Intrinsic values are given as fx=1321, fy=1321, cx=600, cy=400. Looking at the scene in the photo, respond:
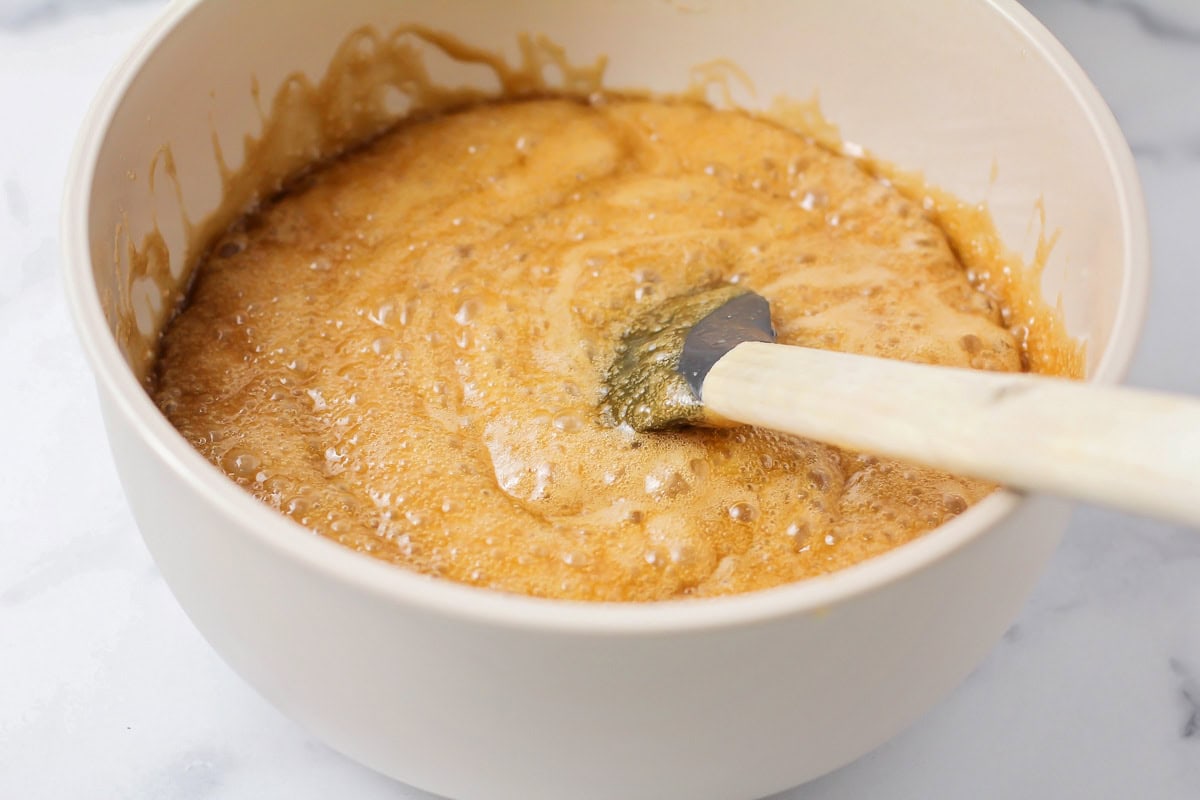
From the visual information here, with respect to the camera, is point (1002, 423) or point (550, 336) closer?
point (1002, 423)

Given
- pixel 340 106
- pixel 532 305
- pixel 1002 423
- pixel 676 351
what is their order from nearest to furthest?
pixel 1002 423, pixel 676 351, pixel 532 305, pixel 340 106

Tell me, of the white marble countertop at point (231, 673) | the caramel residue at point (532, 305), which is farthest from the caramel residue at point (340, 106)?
the white marble countertop at point (231, 673)

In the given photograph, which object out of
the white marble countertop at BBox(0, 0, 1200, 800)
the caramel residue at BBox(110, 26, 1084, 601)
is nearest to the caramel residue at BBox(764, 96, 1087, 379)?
the caramel residue at BBox(110, 26, 1084, 601)

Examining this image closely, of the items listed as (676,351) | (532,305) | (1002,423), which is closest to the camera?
(1002,423)

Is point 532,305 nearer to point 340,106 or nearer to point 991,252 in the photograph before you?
point 340,106

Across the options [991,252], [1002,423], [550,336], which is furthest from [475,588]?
[991,252]

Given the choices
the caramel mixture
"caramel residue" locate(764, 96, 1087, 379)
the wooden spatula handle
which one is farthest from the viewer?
"caramel residue" locate(764, 96, 1087, 379)

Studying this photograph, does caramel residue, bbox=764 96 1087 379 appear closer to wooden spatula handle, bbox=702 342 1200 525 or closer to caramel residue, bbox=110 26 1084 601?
caramel residue, bbox=110 26 1084 601
